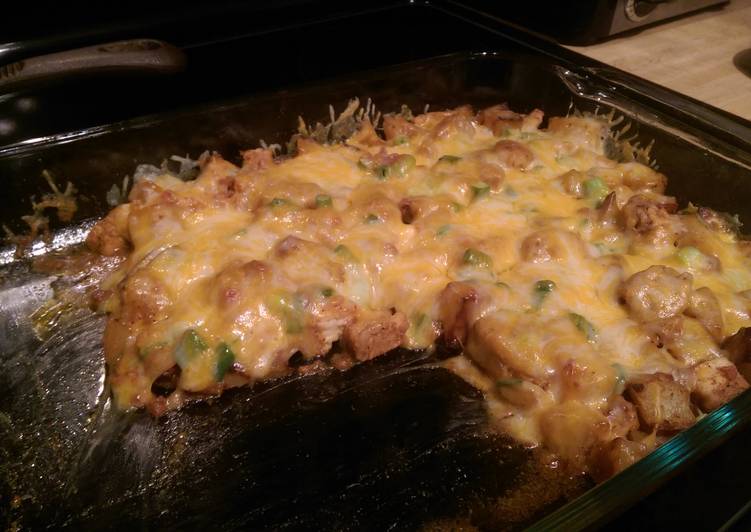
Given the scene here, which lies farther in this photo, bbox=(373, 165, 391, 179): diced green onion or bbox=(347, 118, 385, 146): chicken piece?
bbox=(347, 118, 385, 146): chicken piece

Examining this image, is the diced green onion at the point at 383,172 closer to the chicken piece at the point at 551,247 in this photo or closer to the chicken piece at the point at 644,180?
the chicken piece at the point at 551,247

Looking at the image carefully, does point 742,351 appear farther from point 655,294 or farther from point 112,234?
point 112,234

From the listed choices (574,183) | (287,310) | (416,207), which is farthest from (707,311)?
(287,310)

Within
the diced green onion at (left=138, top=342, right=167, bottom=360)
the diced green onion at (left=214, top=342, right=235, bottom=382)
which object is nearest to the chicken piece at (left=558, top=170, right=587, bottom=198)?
the diced green onion at (left=214, top=342, right=235, bottom=382)

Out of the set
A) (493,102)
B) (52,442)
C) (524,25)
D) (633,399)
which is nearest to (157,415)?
(52,442)

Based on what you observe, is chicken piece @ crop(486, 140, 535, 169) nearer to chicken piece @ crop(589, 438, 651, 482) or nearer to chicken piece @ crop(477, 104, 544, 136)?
chicken piece @ crop(477, 104, 544, 136)

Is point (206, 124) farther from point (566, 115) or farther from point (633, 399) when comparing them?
point (633, 399)
